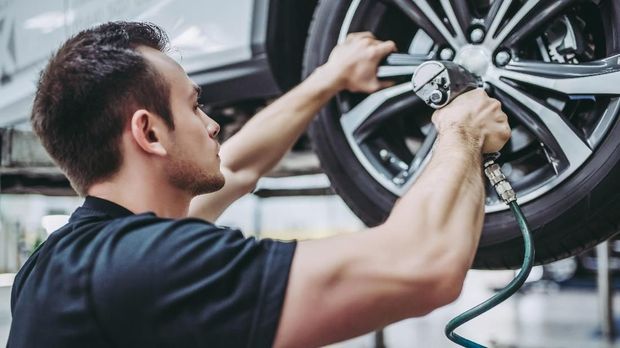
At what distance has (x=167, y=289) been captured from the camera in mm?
682

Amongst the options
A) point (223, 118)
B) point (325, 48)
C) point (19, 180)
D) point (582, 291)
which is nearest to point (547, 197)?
point (325, 48)

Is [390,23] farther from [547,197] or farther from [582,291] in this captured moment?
[582,291]

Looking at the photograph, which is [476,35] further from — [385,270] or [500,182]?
[385,270]

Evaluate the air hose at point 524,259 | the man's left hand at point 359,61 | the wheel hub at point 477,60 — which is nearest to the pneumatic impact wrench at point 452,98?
the air hose at point 524,259

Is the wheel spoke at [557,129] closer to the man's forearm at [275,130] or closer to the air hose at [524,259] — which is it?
the air hose at [524,259]

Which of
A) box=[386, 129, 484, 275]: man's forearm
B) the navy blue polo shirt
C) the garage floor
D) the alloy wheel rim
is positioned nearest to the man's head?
the navy blue polo shirt

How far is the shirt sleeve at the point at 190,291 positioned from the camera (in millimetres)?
678

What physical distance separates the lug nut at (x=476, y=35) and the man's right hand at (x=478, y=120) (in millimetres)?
192

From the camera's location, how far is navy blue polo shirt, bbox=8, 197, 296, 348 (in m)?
0.68

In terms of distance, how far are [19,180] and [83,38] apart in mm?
2056

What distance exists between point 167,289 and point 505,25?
0.63 metres

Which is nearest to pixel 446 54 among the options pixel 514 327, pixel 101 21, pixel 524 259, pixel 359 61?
pixel 359 61

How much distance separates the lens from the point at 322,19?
118cm

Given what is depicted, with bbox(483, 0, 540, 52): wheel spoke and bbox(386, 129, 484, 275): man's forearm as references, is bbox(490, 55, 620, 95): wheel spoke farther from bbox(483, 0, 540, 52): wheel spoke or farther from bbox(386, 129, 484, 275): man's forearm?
bbox(386, 129, 484, 275): man's forearm
